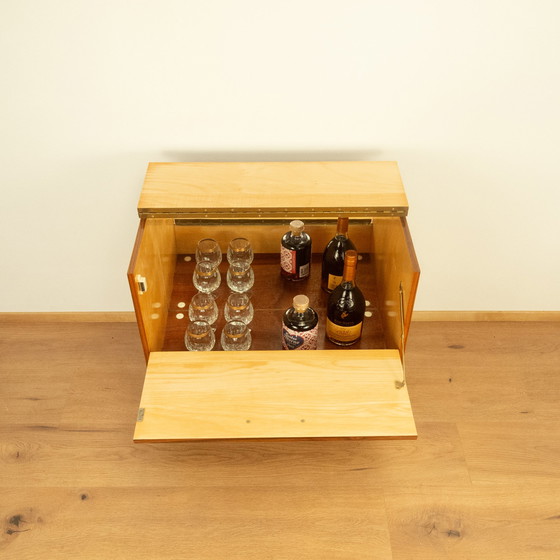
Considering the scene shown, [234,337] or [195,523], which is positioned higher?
[234,337]

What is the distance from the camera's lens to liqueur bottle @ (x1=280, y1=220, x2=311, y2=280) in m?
1.49

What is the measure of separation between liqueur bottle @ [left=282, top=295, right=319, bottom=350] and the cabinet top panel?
248 mm

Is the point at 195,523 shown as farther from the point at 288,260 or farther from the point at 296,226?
the point at 296,226

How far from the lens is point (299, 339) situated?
1.37m

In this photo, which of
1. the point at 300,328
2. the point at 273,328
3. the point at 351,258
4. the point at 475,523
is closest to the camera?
the point at 351,258

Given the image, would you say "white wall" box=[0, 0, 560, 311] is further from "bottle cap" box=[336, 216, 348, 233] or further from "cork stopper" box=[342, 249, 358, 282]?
"cork stopper" box=[342, 249, 358, 282]

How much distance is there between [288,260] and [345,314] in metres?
0.23

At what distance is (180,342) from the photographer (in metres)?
1.46

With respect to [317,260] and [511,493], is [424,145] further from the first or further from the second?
[511,493]

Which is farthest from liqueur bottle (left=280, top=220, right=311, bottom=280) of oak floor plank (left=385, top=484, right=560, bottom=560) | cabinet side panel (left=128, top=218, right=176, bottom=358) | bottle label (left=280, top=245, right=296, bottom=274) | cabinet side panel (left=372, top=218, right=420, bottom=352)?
oak floor plank (left=385, top=484, right=560, bottom=560)


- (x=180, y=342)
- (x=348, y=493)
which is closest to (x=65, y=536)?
(x=180, y=342)

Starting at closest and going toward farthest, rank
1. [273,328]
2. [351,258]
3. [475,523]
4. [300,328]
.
A: [351,258]
[300,328]
[273,328]
[475,523]

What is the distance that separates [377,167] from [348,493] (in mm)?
956

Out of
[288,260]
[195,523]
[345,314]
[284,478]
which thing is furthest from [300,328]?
[195,523]
